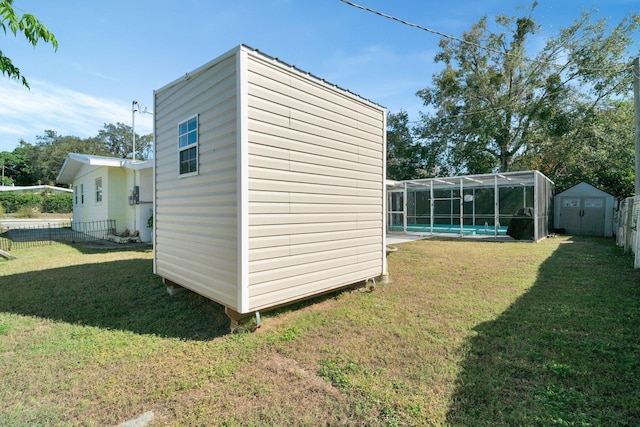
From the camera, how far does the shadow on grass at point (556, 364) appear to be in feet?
6.56

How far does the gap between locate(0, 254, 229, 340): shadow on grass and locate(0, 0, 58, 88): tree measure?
2853mm

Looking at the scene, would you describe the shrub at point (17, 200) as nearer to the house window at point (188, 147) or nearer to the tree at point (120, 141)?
the tree at point (120, 141)

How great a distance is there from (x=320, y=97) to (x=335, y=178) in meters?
1.07

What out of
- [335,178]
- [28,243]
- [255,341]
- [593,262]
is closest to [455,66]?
[593,262]

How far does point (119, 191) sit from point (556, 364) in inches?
493

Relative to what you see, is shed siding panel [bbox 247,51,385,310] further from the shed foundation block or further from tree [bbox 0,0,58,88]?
tree [bbox 0,0,58,88]

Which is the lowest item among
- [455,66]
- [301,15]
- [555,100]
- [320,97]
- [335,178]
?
[335,178]

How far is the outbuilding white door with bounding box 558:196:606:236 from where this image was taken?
41.5ft

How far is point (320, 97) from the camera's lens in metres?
4.08

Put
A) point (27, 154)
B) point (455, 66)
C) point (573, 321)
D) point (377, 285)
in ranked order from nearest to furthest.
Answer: point (573, 321), point (377, 285), point (455, 66), point (27, 154)

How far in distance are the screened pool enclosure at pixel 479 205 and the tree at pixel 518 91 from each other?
318 centimetres

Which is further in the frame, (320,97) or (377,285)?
(377,285)

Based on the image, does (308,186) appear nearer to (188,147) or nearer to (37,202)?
(188,147)

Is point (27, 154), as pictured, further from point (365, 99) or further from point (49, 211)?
point (365, 99)
